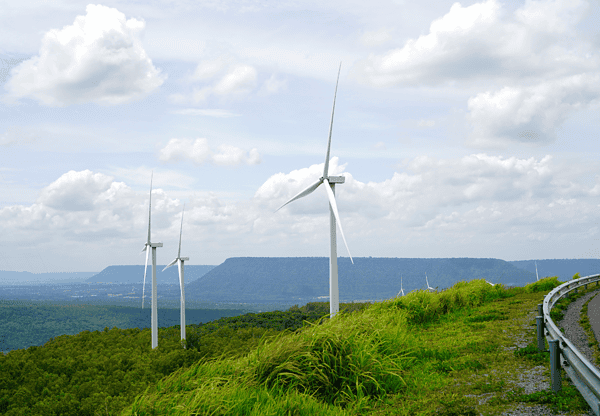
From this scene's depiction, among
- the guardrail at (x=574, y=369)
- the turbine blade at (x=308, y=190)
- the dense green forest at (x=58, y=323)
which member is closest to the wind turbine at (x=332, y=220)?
the turbine blade at (x=308, y=190)

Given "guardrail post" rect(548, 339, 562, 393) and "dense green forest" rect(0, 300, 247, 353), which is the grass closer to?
"guardrail post" rect(548, 339, 562, 393)

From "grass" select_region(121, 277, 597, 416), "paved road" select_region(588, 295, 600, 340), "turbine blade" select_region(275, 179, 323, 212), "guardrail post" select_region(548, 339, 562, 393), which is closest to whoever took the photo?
"guardrail post" select_region(548, 339, 562, 393)

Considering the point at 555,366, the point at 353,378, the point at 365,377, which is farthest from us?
the point at 365,377

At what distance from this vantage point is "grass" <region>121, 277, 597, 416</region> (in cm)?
809

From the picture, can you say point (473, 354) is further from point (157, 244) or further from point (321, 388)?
point (157, 244)

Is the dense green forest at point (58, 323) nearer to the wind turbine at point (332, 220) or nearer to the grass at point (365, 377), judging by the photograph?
the wind turbine at point (332, 220)

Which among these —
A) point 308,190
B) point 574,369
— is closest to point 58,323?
point 308,190

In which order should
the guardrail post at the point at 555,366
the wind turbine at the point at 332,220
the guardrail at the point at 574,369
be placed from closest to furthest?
1. the guardrail at the point at 574,369
2. the guardrail post at the point at 555,366
3. the wind turbine at the point at 332,220

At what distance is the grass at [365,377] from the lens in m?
8.09

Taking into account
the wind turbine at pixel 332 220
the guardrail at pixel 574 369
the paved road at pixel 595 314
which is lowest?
the paved road at pixel 595 314

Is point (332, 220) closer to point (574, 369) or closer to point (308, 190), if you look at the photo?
point (308, 190)

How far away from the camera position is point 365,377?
32.5ft

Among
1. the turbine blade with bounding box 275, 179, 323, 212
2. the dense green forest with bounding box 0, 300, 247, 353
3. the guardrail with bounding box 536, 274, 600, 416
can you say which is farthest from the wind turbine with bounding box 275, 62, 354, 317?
the dense green forest with bounding box 0, 300, 247, 353

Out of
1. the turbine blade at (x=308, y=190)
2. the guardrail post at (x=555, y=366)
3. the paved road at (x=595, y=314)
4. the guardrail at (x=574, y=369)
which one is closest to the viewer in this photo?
the guardrail at (x=574, y=369)
